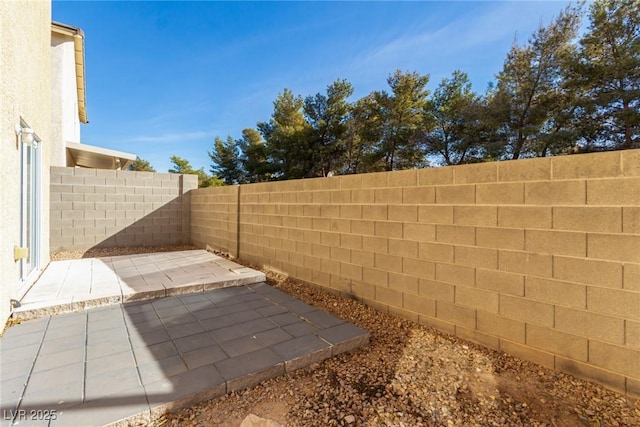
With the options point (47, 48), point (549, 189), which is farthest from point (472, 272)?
point (47, 48)

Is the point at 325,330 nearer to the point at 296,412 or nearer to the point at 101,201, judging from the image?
the point at 296,412

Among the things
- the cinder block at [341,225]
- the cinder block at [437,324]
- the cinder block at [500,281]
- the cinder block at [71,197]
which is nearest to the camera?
the cinder block at [500,281]

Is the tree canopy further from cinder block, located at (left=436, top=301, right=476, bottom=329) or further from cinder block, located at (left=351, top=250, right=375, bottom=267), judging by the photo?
cinder block, located at (left=436, top=301, right=476, bottom=329)

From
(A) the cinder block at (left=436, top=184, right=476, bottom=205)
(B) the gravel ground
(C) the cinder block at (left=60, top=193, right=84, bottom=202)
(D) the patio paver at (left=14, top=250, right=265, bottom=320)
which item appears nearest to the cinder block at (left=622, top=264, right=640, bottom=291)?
(B) the gravel ground

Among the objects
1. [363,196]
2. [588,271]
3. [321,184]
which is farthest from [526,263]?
[321,184]

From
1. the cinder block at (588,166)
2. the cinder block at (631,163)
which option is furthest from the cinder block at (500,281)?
the cinder block at (631,163)

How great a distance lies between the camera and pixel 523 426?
1.66 m

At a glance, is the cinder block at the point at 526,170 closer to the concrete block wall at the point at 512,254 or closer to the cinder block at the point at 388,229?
the concrete block wall at the point at 512,254

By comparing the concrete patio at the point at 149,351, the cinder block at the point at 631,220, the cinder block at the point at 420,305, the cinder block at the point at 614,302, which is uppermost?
the cinder block at the point at 631,220

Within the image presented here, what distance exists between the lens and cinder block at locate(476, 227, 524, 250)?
2290 mm

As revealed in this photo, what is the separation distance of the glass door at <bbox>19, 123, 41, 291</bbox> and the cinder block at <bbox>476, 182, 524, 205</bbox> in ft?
16.1

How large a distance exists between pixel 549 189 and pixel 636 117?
14530mm

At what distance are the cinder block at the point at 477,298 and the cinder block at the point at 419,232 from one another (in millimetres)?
530

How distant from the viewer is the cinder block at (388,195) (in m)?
3.17
